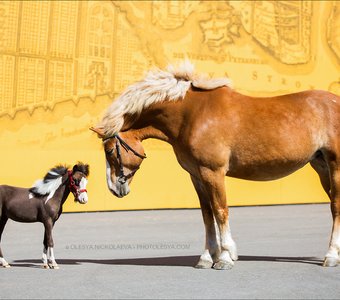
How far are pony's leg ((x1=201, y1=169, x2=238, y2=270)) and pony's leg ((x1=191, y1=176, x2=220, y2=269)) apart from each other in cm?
15

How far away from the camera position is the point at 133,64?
16047 millimetres

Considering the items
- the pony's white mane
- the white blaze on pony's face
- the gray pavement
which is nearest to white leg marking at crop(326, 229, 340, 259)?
the gray pavement

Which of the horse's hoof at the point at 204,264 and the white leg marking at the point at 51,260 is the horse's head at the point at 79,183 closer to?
the white leg marking at the point at 51,260

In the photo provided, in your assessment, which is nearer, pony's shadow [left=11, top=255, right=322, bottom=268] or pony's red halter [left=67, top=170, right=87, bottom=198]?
pony's red halter [left=67, top=170, right=87, bottom=198]

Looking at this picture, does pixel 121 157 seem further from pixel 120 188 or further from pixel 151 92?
pixel 151 92

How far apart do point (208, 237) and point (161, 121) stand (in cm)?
140

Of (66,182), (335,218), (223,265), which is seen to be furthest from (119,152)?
(335,218)

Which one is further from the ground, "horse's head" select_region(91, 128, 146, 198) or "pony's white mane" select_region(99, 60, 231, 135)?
"pony's white mane" select_region(99, 60, 231, 135)

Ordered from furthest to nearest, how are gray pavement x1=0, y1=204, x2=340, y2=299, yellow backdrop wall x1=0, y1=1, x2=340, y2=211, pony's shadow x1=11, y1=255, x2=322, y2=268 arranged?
1. yellow backdrop wall x1=0, y1=1, x2=340, y2=211
2. pony's shadow x1=11, y1=255, x2=322, y2=268
3. gray pavement x1=0, y1=204, x2=340, y2=299

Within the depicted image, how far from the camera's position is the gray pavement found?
595 cm

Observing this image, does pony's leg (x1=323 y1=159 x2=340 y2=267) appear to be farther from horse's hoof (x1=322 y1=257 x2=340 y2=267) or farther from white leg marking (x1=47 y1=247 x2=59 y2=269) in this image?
white leg marking (x1=47 y1=247 x2=59 y2=269)

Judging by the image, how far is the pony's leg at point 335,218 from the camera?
7.42 meters

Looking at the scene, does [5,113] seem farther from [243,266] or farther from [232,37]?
[243,266]

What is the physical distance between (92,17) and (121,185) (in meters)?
9.02
